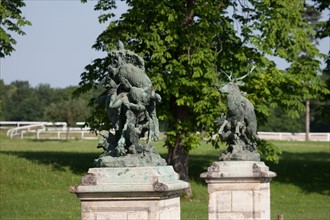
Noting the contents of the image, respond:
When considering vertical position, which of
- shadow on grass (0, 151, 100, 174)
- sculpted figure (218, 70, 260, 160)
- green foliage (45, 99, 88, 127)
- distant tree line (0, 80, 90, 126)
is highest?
distant tree line (0, 80, 90, 126)

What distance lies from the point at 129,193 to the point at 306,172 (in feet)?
96.0

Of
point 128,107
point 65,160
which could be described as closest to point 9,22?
point 65,160

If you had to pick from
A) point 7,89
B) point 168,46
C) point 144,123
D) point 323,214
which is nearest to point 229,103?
point 144,123

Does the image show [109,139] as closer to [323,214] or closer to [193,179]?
[323,214]

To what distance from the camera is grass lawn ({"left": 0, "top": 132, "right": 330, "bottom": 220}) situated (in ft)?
91.7

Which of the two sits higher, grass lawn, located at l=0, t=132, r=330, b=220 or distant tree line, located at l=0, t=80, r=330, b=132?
distant tree line, located at l=0, t=80, r=330, b=132

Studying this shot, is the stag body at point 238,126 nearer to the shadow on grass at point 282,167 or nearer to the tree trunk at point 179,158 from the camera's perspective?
the tree trunk at point 179,158

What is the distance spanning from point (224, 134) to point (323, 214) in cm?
1125

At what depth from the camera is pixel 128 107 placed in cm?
1096

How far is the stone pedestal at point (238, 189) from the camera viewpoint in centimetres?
1764

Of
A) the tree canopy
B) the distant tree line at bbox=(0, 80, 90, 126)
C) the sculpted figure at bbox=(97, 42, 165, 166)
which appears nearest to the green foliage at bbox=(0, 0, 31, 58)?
the tree canopy

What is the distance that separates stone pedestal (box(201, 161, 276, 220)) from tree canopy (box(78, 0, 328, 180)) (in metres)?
13.8

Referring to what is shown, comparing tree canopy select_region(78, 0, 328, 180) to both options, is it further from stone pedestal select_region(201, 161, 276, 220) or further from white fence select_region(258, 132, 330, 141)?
white fence select_region(258, 132, 330, 141)

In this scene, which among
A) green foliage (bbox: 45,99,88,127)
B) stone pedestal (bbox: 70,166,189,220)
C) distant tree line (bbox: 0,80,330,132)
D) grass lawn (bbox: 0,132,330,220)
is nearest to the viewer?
stone pedestal (bbox: 70,166,189,220)
